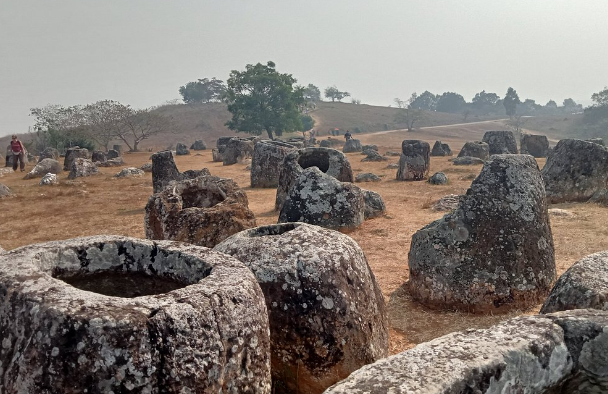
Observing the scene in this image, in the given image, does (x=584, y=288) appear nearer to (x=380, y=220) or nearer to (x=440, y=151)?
(x=380, y=220)

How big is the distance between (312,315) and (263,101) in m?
54.3

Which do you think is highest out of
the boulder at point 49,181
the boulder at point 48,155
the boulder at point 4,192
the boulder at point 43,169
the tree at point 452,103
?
the tree at point 452,103

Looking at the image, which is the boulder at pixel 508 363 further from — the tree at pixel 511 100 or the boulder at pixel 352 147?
the tree at pixel 511 100

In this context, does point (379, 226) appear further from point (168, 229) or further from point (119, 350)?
point (119, 350)

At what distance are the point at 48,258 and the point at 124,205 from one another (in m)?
13.2

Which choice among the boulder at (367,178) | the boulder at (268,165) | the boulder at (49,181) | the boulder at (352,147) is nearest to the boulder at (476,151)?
the boulder at (367,178)

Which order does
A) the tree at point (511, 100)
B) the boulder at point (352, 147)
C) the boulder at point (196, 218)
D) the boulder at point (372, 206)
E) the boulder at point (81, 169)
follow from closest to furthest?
the boulder at point (196, 218) < the boulder at point (372, 206) < the boulder at point (81, 169) < the boulder at point (352, 147) < the tree at point (511, 100)

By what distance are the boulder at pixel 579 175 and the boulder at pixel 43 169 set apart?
865 inches

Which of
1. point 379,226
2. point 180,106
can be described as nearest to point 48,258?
point 379,226

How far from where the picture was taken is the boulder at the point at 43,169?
23450 mm

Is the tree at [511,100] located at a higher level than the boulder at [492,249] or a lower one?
higher

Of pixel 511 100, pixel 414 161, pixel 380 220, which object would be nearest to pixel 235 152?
pixel 414 161

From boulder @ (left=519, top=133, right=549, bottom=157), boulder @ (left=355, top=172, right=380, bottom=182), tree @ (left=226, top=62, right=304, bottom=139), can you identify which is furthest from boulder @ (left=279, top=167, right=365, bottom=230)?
tree @ (left=226, top=62, right=304, bottom=139)

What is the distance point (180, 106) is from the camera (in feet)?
331
